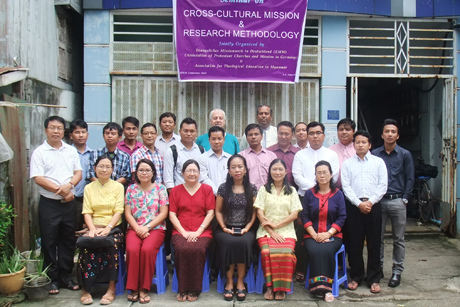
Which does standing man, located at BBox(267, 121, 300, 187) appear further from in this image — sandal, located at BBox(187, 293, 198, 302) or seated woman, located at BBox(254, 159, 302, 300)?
sandal, located at BBox(187, 293, 198, 302)

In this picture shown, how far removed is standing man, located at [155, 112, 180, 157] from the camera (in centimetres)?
472

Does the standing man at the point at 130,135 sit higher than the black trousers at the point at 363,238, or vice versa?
the standing man at the point at 130,135

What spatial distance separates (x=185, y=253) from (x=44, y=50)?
11.6 ft

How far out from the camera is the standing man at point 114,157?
4.40m

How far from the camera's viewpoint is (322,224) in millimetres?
4145

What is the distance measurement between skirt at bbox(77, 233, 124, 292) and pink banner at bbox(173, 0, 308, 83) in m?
2.96

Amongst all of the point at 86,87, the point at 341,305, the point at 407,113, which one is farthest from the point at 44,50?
the point at 407,113

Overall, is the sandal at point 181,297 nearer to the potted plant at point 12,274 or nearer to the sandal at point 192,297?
the sandal at point 192,297

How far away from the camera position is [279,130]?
15.1 ft

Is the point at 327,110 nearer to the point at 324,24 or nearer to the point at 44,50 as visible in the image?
the point at 324,24

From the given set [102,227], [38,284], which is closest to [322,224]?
[102,227]

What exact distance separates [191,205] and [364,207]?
5.87ft

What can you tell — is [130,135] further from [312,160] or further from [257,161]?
[312,160]

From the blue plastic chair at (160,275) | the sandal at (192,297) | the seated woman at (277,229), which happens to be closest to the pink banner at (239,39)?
the seated woman at (277,229)
